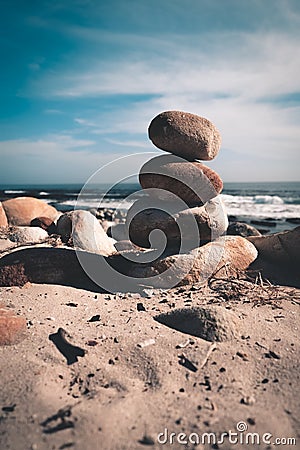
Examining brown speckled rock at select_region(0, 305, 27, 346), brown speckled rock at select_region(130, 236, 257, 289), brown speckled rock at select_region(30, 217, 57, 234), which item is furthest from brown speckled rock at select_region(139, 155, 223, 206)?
brown speckled rock at select_region(30, 217, 57, 234)

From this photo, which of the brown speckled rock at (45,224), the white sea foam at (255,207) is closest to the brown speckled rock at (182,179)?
the brown speckled rock at (45,224)

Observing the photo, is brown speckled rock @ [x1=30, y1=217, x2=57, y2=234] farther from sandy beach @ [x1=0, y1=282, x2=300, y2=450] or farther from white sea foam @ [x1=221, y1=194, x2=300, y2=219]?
white sea foam @ [x1=221, y1=194, x2=300, y2=219]

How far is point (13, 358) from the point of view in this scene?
111 inches

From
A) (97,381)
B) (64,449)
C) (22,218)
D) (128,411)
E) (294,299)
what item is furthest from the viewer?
(22,218)

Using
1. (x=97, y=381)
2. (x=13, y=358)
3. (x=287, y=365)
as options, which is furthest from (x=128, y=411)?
(x=287, y=365)

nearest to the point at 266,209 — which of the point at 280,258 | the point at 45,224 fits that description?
the point at 45,224

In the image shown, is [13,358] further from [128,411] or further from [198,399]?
[198,399]

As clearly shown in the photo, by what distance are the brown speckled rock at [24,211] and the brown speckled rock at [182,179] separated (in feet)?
20.4

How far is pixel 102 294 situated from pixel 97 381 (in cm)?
208

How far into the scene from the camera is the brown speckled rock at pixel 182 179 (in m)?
5.59

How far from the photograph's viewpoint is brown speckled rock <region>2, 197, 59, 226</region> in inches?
436

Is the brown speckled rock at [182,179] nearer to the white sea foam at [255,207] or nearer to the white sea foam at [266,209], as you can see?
the white sea foam at [255,207]

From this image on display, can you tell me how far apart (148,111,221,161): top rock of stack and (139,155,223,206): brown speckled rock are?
7.4 inches

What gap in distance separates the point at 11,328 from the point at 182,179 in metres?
3.46
